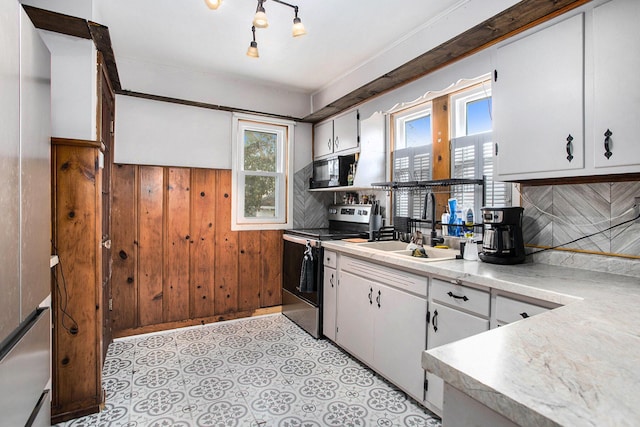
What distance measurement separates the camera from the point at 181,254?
3.44 m

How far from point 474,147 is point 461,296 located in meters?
1.14

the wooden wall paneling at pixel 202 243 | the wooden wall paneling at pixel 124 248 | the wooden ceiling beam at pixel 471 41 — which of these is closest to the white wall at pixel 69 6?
the wooden wall paneling at pixel 124 248

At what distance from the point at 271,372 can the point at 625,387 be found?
7.57ft

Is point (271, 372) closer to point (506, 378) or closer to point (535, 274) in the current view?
point (535, 274)

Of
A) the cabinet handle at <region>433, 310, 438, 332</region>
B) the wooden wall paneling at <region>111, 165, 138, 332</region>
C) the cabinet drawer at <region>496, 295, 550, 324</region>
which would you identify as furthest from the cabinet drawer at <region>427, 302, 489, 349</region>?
the wooden wall paneling at <region>111, 165, 138, 332</region>

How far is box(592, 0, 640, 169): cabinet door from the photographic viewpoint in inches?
57.0

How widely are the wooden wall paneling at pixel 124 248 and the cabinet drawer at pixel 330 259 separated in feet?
6.03

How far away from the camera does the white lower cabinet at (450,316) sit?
66.9 inches

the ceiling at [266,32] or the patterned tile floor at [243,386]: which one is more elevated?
the ceiling at [266,32]

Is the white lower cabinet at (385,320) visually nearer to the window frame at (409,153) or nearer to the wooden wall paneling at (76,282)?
the window frame at (409,153)

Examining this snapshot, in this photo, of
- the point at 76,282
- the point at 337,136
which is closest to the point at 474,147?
the point at 337,136

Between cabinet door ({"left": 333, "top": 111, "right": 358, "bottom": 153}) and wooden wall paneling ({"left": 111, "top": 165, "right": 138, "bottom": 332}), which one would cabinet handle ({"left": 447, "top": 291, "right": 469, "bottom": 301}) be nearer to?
cabinet door ({"left": 333, "top": 111, "right": 358, "bottom": 153})

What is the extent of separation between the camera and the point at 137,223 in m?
3.26

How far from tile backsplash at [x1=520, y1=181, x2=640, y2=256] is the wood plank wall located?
2.66 m
